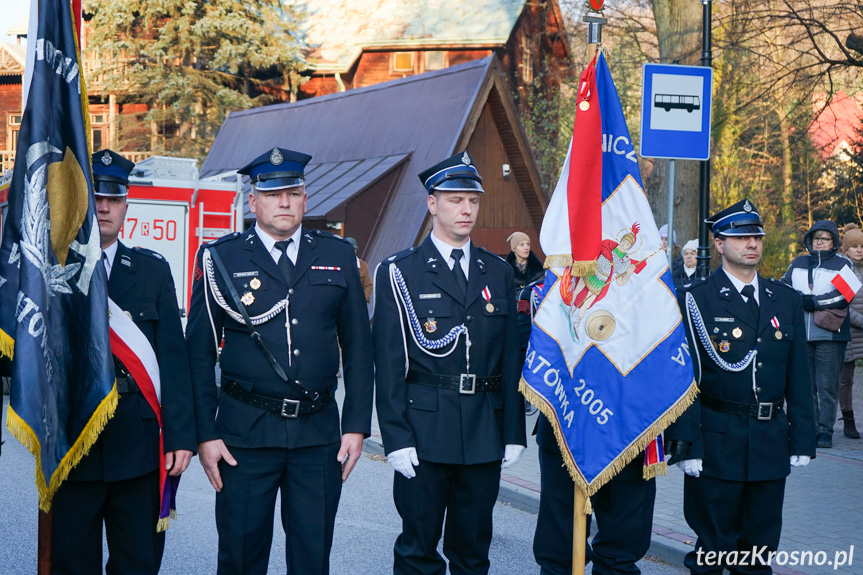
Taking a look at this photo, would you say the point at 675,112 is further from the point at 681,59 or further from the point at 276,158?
the point at 681,59

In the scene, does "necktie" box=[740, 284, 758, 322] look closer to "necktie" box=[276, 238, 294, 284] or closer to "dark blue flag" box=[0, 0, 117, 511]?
"necktie" box=[276, 238, 294, 284]

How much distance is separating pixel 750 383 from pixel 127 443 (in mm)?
3127

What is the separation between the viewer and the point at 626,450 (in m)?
4.98

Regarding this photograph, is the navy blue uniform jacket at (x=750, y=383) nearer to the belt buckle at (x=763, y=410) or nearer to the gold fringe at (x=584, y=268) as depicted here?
the belt buckle at (x=763, y=410)

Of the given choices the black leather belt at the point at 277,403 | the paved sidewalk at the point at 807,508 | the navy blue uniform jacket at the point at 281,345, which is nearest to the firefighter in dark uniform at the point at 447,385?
the navy blue uniform jacket at the point at 281,345

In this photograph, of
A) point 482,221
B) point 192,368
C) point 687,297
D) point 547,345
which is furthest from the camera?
point 482,221

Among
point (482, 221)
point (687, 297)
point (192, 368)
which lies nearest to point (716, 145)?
point (482, 221)

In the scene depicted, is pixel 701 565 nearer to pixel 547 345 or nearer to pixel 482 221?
pixel 547 345

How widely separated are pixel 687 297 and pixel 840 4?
30.7 feet

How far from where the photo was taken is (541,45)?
37531mm

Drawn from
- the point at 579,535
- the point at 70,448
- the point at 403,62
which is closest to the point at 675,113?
the point at 579,535

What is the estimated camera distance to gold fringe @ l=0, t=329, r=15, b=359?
12.9 ft

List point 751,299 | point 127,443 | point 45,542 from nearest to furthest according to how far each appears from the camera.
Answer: point 45,542 → point 127,443 → point 751,299

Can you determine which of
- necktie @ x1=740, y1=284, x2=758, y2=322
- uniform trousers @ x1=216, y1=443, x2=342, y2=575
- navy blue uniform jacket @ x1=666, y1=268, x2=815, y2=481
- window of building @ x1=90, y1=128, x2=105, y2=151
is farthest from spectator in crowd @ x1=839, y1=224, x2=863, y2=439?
window of building @ x1=90, y1=128, x2=105, y2=151
